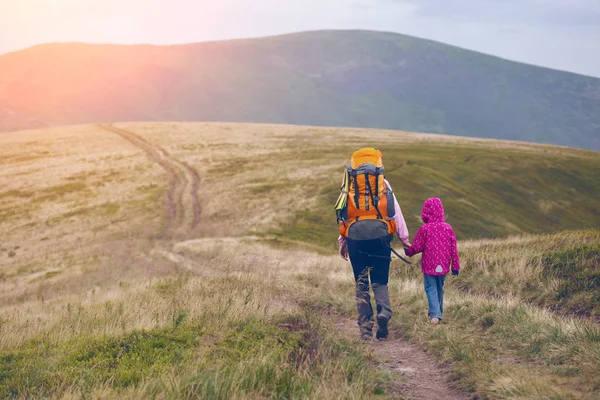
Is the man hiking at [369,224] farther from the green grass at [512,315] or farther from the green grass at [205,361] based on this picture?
the green grass at [205,361]

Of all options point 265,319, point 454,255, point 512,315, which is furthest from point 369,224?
point 512,315

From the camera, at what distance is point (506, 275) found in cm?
1348

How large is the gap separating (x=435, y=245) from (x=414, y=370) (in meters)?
2.91

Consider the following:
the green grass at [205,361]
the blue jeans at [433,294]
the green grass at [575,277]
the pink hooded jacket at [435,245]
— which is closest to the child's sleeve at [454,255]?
the pink hooded jacket at [435,245]

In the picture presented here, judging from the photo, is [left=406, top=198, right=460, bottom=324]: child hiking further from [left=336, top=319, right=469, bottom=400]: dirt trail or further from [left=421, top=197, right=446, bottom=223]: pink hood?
[left=336, top=319, right=469, bottom=400]: dirt trail

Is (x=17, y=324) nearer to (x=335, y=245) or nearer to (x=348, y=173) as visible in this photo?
(x=348, y=173)

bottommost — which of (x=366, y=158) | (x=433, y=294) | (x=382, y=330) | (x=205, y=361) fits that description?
(x=382, y=330)

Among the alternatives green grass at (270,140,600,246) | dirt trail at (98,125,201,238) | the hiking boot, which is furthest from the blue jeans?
dirt trail at (98,125,201,238)

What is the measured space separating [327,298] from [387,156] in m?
67.2

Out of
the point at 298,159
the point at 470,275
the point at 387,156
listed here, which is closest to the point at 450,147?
the point at 387,156

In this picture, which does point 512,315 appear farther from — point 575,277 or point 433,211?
point 575,277

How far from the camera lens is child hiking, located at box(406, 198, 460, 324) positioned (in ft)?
34.2

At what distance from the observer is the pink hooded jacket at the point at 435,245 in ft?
34.3

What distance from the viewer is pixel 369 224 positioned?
9.55 meters
